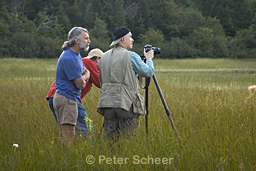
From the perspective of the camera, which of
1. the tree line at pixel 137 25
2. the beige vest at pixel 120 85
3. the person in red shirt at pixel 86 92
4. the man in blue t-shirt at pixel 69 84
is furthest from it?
the tree line at pixel 137 25

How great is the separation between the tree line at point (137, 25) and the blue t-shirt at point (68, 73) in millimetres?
41432

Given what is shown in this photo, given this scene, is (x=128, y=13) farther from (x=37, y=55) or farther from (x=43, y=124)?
(x=43, y=124)

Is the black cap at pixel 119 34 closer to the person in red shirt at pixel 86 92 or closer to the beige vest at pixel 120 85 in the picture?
the beige vest at pixel 120 85

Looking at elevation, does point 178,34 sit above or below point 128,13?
below

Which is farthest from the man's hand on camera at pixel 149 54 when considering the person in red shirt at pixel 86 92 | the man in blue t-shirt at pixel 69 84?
the person in red shirt at pixel 86 92

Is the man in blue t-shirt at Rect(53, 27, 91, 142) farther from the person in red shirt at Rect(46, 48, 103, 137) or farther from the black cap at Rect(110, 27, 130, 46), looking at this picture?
the black cap at Rect(110, 27, 130, 46)

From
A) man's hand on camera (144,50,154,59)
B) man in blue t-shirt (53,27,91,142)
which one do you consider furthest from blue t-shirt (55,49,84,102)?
man's hand on camera (144,50,154,59)

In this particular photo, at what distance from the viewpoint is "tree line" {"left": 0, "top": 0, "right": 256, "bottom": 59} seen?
45812mm

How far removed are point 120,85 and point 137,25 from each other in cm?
5417

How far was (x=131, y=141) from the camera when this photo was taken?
391 cm

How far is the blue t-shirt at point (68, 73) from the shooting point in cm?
387

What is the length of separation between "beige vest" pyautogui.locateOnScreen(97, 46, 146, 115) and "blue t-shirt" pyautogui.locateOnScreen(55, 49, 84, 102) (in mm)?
346

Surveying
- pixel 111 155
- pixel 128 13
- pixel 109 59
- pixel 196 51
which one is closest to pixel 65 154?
pixel 111 155

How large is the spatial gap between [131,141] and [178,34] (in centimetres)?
5514
